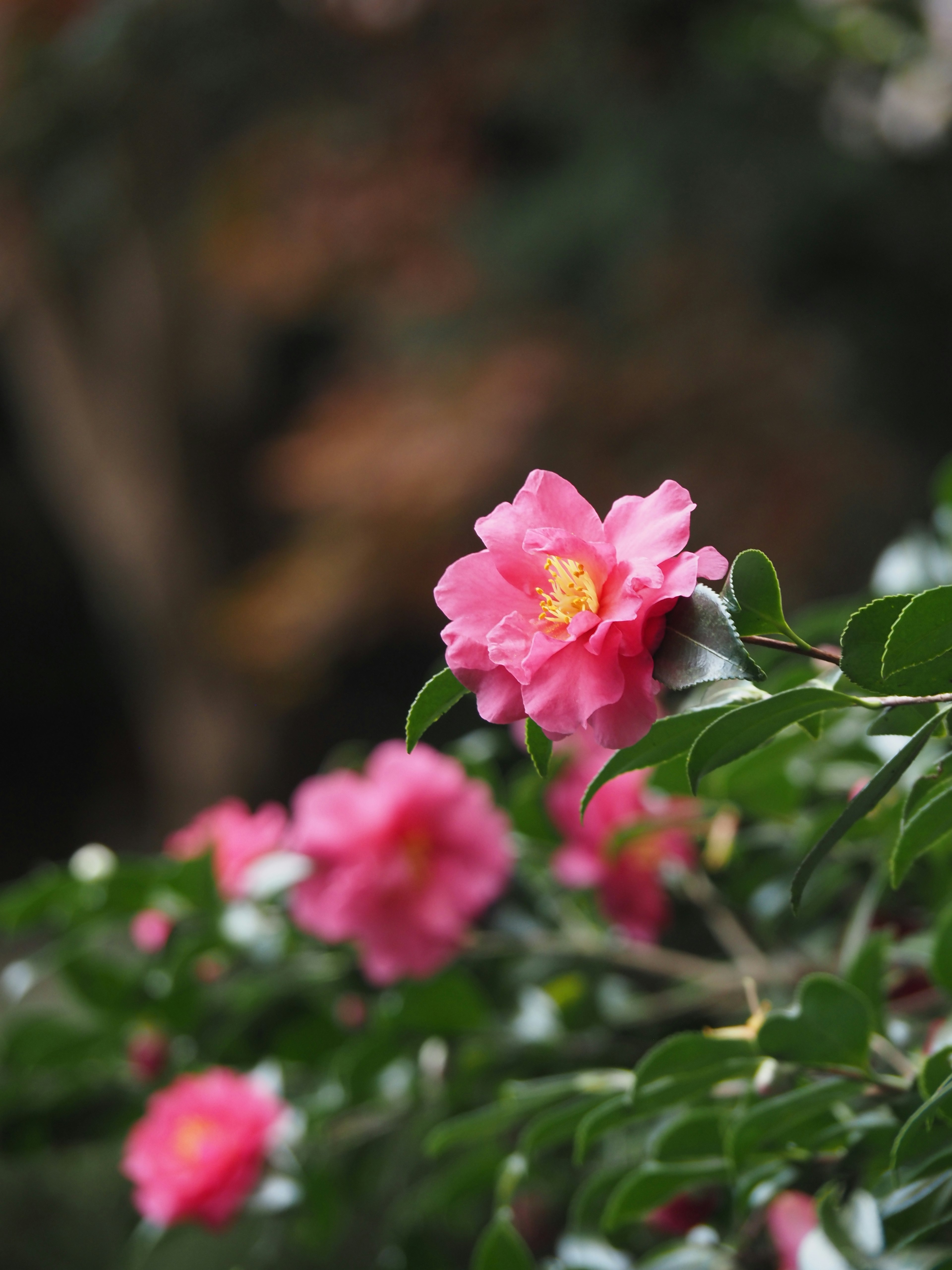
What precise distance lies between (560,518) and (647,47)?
273 centimetres

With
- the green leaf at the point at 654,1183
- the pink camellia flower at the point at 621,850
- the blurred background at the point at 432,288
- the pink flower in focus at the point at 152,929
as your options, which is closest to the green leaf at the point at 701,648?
the green leaf at the point at 654,1183

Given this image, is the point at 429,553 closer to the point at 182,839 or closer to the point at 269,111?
the point at 269,111

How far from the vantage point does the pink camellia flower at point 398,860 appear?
0.59 m

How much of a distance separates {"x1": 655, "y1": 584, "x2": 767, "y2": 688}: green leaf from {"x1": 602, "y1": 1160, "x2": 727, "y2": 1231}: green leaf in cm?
23

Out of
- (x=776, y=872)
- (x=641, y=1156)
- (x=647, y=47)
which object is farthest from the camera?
(x=647, y=47)

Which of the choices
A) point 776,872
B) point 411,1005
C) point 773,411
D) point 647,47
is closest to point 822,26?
point 773,411

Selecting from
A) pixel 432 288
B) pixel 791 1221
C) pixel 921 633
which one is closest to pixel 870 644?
pixel 921 633

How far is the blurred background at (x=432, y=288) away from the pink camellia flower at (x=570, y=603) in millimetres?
1864

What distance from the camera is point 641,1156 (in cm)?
49

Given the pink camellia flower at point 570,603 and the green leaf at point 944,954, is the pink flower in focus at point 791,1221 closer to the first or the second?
the green leaf at point 944,954

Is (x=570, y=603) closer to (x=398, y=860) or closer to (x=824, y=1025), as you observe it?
(x=824, y=1025)

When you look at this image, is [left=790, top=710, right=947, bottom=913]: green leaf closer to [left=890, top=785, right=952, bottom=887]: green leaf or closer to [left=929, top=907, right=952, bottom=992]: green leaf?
[left=890, top=785, right=952, bottom=887]: green leaf

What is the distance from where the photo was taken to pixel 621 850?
0.60 m

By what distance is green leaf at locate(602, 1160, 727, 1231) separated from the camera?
399 mm
